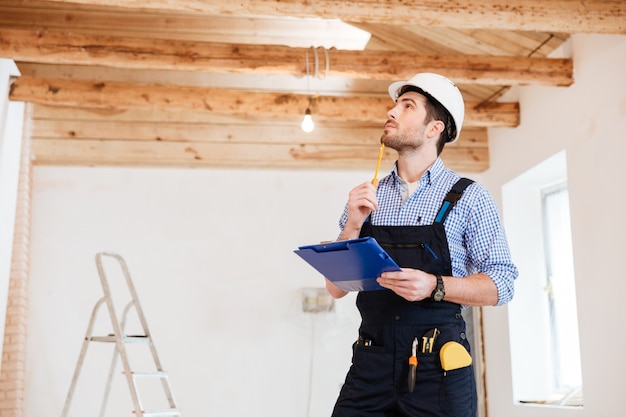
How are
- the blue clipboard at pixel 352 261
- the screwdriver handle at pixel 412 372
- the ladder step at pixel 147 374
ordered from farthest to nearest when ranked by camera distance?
the ladder step at pixel 147 374 → the screwdriver handle at pixel 412 372 → the blue clipboard at pixel 352 261

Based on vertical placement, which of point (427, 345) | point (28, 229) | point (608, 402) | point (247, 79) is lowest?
point (608, 402)

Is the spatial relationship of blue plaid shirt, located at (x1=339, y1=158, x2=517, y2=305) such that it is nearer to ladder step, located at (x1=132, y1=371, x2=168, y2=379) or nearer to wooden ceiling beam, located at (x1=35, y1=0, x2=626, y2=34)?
wooden ceiling beam, located at (x1=35, y1=0, x2=626, y2=34)

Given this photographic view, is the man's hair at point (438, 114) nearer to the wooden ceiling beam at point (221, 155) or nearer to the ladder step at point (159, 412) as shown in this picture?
the ladder step at point (159, 412)

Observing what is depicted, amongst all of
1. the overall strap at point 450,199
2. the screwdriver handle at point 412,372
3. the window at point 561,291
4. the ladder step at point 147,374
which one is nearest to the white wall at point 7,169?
the ladder step at point 147,374

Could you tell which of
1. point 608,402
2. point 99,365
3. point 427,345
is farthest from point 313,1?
point 99,365

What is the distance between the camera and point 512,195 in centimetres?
648

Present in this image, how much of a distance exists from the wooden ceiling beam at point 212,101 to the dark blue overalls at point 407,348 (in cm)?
372

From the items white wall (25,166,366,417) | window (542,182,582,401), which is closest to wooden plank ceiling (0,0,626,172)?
white wall (25,166,366,417)

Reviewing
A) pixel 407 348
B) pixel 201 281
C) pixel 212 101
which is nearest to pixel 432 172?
pixel 407 348

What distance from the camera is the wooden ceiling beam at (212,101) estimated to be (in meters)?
5.59

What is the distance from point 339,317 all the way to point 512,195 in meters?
A: 1.89

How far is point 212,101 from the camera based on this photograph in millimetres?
5785

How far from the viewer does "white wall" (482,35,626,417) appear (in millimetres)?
4516

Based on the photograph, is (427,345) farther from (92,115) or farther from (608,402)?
(92,115)
